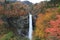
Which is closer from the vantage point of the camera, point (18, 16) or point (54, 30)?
point (54, 30)

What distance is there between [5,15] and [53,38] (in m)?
7.20

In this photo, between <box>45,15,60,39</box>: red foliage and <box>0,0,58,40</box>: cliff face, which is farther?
<box>0,0,58,40</box>: cliff face

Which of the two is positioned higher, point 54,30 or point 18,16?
point 18,16

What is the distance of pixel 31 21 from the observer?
58.2ft

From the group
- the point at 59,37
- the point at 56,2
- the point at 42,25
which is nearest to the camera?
the point at 59,37

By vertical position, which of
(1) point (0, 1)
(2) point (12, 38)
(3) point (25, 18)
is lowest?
(2) point (12, 38)

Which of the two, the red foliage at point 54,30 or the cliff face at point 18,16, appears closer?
the red foliage at point 54,30

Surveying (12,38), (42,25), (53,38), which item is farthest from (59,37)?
(12,38)

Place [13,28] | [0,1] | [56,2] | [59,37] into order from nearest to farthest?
[59,37]
[13,28]
[56,2]
[0,1]

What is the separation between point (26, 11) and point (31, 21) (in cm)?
156

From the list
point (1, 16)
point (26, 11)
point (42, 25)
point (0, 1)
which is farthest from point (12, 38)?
point (0, 1)

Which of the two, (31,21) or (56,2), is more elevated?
(56,2)

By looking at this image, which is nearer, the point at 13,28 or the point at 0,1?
the point at 13,28

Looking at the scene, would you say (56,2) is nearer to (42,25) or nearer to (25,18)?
(25,18)
